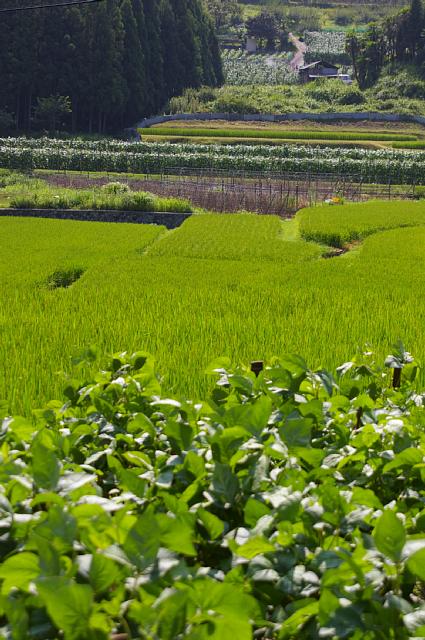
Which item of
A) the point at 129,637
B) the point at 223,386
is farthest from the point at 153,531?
the point at 223,386

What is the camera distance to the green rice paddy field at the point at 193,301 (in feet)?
20.3

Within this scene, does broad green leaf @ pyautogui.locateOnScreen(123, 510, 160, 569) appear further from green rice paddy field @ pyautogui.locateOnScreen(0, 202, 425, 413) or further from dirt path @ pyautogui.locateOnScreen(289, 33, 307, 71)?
dirt path @ pyautogui.locateOnScreen(289, 33, 307, 71)

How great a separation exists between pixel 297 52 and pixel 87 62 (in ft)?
289

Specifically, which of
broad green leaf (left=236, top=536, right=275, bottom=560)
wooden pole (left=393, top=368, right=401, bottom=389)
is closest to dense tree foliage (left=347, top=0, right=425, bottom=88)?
wooden pole (left=393, top=368, right=401, bottom=389)

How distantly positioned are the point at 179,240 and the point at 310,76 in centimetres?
9176

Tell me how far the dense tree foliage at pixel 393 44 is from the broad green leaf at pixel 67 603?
306ft

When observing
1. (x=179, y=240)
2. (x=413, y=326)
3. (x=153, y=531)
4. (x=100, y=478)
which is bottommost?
(x=179, y=240)

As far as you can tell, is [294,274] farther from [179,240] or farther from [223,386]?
[223,386]

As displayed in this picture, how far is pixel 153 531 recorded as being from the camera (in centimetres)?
112

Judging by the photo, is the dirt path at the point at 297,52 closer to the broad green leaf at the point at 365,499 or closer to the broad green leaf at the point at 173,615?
the broad green leaf at the point at 365,499

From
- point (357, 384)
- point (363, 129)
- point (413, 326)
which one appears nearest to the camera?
point (357, 384)

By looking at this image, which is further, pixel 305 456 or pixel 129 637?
pixel 305 456

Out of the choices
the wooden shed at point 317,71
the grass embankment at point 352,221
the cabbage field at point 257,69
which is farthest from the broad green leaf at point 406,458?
the wooden shed at point 317,71

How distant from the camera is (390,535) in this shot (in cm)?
118
